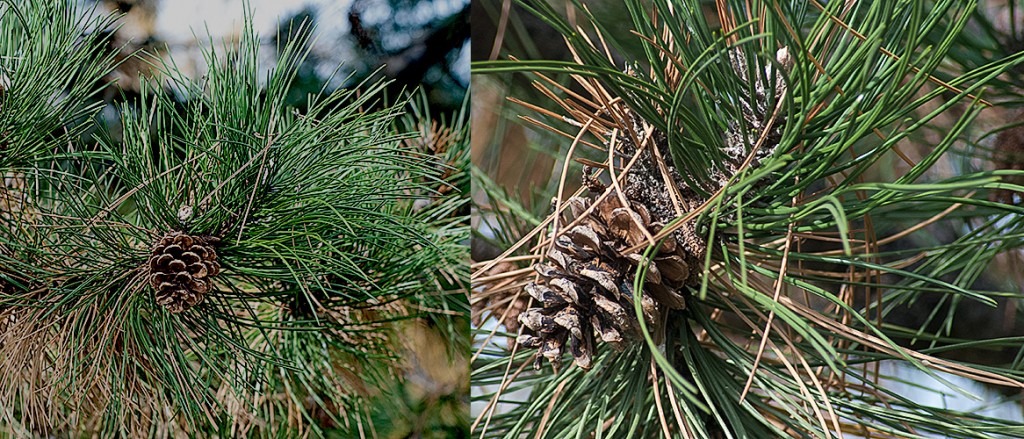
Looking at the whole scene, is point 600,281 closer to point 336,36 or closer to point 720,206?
point 720,206

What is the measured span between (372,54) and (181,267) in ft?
0.55

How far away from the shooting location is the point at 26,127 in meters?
0.46

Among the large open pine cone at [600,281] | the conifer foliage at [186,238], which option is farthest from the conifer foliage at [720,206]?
the conifer foliage at [186,238]

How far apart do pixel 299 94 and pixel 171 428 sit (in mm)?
199

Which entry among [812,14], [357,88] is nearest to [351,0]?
[357,88]

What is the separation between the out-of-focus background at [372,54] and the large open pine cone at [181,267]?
0.08 m

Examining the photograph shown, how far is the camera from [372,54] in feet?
1.69

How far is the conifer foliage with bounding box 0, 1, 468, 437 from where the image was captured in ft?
1.46

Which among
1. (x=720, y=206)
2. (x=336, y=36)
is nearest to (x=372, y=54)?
(x=336, y=36)

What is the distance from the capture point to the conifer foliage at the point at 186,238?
445 millimetres

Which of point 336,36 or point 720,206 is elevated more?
point 336,36

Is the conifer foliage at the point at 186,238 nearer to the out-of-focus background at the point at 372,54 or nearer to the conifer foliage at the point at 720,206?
the out-of-focus background at the point at 372,54

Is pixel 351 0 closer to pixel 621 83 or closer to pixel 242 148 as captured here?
pixel 242 148

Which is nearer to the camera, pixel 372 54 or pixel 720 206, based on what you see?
pixel 720 206
